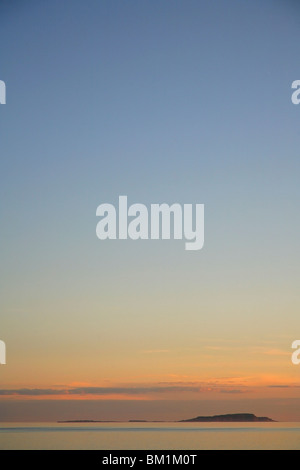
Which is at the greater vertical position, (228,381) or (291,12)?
(291,12)

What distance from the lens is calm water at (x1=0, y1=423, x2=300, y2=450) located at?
5621 millimetres

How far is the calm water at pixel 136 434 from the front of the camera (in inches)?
221

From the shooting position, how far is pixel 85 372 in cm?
560

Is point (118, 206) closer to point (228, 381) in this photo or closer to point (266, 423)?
point (228, 381)

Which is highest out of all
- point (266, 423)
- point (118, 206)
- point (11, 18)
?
point (11, 18)

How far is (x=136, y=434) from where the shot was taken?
638cm

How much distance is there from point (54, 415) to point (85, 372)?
38cm
